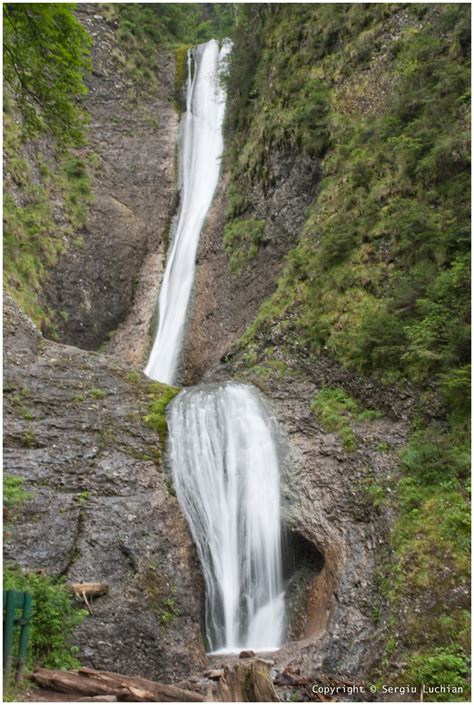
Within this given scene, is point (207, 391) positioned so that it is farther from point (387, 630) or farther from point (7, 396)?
point (387, 630)

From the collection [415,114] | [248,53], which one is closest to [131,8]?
[248,53]

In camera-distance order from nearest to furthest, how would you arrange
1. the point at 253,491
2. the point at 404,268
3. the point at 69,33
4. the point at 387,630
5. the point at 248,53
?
1. the point at 69,33
2. the point at 387,630
3. the point at 253,491
4. the point at 404,268
5. the point at 248,53

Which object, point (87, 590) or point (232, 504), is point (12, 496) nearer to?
point (87, 590)

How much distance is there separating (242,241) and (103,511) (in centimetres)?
1207

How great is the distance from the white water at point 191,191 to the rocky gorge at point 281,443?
70 cm

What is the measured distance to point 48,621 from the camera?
752 cm

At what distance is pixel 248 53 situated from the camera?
75.1 feet

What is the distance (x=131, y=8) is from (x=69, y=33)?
94.7 ft

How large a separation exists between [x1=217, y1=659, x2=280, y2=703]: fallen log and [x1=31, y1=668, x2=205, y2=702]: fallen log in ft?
1.45

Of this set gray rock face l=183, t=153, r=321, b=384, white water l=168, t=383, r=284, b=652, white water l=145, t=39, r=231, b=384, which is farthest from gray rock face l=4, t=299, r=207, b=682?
white water l=145, t=39, r=231, b=384

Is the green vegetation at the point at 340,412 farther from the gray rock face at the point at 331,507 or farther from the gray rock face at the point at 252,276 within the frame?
the gray rock face at the point at 252,276

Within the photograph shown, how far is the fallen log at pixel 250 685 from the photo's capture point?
6180 millimetres

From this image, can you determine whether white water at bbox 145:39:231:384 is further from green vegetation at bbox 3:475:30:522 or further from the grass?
green vegetation at bbox 3:475:30:522

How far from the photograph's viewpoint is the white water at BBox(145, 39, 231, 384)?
1952cm
